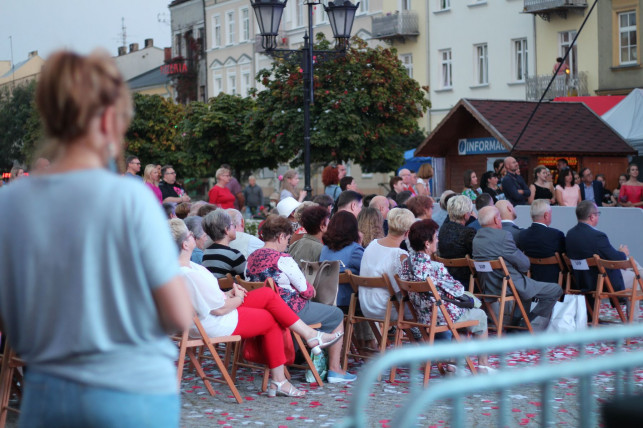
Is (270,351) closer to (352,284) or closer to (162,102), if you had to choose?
(352,284)

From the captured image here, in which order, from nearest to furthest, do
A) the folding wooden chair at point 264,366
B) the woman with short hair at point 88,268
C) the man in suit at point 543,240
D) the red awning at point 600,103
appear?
the woman with short hair at point 88,268, the folding wooden chair at point 264,366, the man in suit at point 543,240, the red awning at point 600,103

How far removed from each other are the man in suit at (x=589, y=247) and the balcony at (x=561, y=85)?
2432 centimetres

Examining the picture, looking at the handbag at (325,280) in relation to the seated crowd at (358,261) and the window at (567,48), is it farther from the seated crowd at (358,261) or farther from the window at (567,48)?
the window at (567,48)

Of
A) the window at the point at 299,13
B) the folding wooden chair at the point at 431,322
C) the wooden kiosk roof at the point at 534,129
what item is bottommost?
the folding wooden chair at the point at 431,322

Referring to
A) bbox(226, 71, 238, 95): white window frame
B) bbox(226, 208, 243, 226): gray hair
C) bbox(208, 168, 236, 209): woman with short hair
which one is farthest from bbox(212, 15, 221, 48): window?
bbox(226, 208, 243, 226): gray hair

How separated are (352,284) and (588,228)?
3.12 meters

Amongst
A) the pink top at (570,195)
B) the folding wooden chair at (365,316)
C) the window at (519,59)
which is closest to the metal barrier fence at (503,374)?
the folding wooden chair at (365,316)

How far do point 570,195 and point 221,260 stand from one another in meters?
8.69

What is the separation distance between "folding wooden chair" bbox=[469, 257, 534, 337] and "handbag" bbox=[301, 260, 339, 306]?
67.6 inches

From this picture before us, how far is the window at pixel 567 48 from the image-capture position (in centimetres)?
3428

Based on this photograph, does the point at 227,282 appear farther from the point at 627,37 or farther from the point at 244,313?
the point at 627,37

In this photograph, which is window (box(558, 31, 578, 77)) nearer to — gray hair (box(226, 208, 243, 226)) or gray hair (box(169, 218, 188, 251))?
gray hair (box(226, 208, 243, 226))

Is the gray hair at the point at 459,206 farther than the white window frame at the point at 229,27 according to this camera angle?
No

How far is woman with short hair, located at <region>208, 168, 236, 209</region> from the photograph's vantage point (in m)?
14.4
